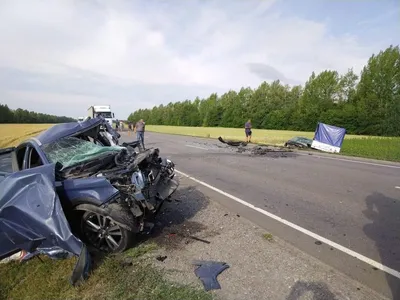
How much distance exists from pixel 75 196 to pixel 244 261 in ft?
7.57

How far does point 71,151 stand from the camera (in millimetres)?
4270

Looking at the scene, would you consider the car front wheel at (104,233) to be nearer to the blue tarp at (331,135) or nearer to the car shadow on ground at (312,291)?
the car shadow on ground at (312,291)

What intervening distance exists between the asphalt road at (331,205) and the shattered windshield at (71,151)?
2917 mm

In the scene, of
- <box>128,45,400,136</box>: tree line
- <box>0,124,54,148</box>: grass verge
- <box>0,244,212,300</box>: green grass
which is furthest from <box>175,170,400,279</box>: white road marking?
<box>128,45,400,136</box>: tree line

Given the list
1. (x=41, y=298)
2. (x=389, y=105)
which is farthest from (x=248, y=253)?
(x=389, y=105)

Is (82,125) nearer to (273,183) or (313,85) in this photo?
(273,183)

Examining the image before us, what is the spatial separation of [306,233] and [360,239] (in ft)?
2.50

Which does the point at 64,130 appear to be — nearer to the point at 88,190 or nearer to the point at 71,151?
the point at 71,151

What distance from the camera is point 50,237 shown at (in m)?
3.26

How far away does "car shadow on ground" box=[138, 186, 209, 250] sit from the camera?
419 cm

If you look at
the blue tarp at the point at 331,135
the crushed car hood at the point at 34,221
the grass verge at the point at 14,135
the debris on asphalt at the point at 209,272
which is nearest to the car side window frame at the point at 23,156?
the crushed car hood at the point at 34,221

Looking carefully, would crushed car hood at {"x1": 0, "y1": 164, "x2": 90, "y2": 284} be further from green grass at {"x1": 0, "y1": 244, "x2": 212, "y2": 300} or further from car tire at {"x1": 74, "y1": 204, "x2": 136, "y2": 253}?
car tire at {"x1": 74, "y1": 204, "x2": 136, "y2": 253}

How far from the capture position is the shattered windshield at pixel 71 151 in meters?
4.01

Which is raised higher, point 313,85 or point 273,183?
point 313,85
